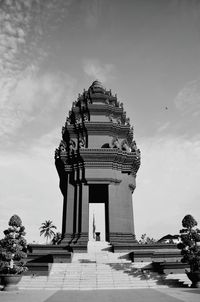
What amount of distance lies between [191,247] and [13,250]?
1121 cm

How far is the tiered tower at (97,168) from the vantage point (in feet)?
78.3

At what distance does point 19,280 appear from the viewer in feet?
50.5

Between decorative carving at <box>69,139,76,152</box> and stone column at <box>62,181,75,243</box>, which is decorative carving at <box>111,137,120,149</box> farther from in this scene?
stone column at <box>62,181,75,243</box>

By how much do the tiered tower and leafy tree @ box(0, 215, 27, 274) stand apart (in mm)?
5512

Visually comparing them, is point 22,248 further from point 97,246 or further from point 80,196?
point 80,196

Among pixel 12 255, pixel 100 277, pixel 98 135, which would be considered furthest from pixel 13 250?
pixel 98 135

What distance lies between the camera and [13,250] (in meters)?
16.3

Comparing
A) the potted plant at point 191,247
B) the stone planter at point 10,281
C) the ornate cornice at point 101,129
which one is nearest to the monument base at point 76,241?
the stone planter at point 10,281

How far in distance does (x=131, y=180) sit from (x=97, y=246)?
793 cm

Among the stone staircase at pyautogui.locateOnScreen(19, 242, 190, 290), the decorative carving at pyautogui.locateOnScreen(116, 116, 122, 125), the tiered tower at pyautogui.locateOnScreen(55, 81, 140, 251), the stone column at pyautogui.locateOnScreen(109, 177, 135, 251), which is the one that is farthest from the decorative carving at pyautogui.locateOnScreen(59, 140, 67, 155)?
the stone staircase at pyautogui.locateOnScreen(19, 242, 190, 290)

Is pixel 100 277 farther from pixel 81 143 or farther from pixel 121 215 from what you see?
pixel 81 143

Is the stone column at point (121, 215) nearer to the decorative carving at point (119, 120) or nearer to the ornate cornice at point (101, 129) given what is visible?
the ornate cornice at point (101, 129)

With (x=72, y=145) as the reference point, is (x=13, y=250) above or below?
below

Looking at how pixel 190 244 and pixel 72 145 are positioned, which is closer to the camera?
pixel 190 244
